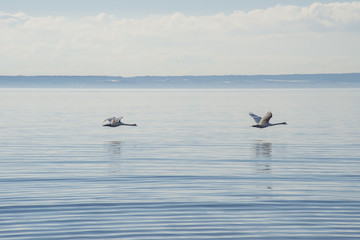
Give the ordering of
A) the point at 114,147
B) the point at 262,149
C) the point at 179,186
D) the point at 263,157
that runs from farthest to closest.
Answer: the point at 114,147
the point at 262,149
the point at 263,157
the point at 179,186

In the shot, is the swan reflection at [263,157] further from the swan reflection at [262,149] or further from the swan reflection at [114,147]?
the swan reflection at [114,147]

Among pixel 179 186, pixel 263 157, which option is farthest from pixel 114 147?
pixel 179 186

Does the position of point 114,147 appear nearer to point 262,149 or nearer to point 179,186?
point 262,149

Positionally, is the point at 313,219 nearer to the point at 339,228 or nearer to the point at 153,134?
the point at 339,228

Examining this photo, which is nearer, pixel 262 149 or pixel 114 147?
pixel 262 149

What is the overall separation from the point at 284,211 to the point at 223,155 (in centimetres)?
1325

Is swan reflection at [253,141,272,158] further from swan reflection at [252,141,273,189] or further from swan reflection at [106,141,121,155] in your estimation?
swan reflection at [106,141,121,155]

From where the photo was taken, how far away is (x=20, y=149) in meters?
32.7

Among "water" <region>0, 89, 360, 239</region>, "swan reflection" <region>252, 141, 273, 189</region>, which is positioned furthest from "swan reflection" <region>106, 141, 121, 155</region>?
"swan reflection" <region>252, 141, 273, 189</region>

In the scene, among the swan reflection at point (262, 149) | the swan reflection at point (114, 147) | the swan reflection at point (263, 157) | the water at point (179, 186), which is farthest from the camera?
the swan reflection at point (114, 147)

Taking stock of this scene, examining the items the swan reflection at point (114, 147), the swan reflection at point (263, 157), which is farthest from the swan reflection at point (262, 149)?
the swan reflection at point (114, 147)

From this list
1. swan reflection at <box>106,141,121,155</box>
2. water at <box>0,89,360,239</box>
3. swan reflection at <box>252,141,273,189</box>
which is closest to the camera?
water at <box>0,89,360,239</box>

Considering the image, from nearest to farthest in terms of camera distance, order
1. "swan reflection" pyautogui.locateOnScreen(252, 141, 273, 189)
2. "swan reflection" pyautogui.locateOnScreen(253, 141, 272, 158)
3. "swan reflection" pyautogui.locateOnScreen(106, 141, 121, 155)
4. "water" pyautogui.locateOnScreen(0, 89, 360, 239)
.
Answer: "water" pyautogui.locateOnScreen(0, 89, 360, 239) < "swan reflection" pyautogui.locateOnScreen(252, 141, 273, 189) < "swan reflection" pyautogui.locateOnScreen(253, 141, 272, 158) < "swan reflection" pyautogui.locateOnScreen(106, 141, 121, 155)

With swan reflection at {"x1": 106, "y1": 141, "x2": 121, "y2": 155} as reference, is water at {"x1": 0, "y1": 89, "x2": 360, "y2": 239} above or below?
below
